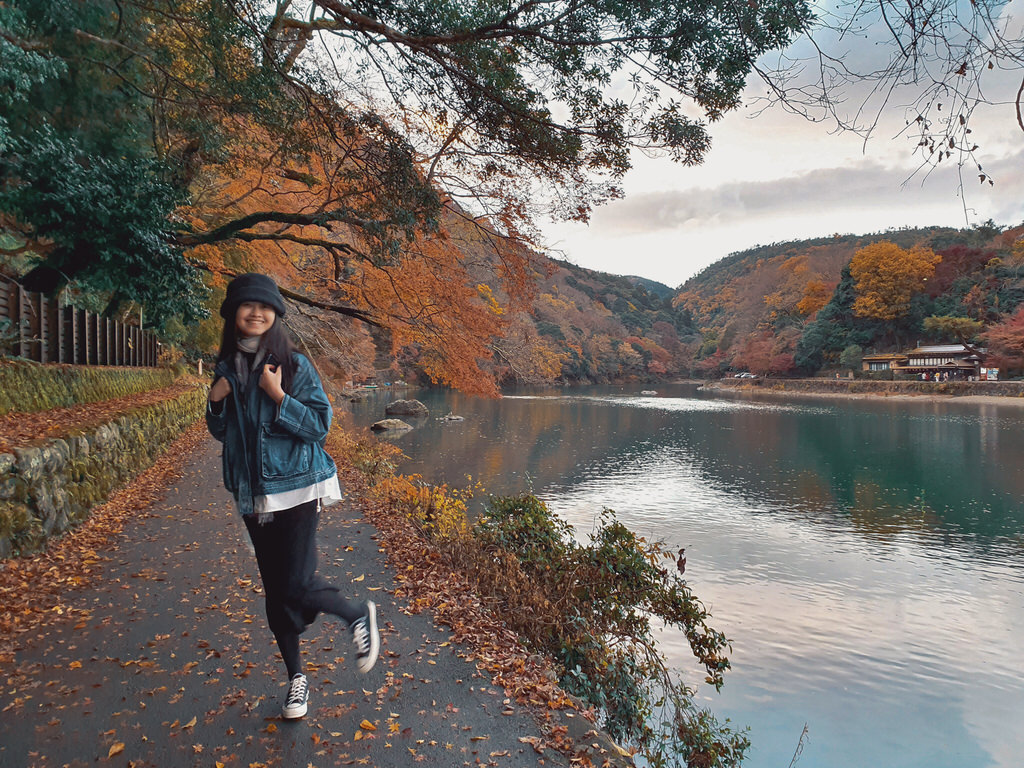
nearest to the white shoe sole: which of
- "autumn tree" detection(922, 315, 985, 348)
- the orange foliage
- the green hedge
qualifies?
the orange foliage

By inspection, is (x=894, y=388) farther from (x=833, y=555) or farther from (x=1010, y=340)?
(x=833, y=555)

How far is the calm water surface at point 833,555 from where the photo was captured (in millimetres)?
5328

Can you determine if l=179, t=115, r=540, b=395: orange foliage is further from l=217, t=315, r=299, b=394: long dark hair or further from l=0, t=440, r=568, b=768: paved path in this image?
l=217, t=315, r=299, b=394: long dark hair

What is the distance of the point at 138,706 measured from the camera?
2.54 m

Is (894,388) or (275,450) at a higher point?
(275,450)

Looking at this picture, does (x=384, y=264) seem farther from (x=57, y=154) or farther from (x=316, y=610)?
(x=316, y=610)

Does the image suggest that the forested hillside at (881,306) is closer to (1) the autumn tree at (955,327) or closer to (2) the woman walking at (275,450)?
(1) the autumn tree at (955,327)

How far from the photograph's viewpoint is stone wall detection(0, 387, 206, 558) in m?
4.22

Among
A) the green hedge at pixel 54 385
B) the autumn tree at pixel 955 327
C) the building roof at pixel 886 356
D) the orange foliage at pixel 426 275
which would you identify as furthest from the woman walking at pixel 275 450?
the building roof at pixel 886 356

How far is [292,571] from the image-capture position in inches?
87.5

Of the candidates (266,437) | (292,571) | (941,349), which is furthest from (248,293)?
(941,349)

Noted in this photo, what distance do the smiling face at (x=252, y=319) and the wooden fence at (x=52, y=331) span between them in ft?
22.0

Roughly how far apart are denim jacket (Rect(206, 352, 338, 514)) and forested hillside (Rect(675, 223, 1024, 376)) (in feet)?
164

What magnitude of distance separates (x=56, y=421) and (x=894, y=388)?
164 feet
